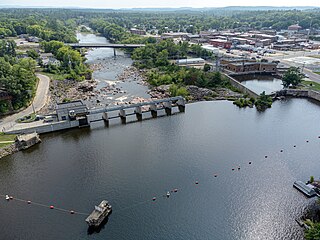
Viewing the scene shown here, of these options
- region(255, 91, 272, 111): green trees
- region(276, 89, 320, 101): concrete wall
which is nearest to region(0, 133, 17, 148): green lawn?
region(255, 91, 272, 111): green trees

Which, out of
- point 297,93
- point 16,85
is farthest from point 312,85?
point 16,85

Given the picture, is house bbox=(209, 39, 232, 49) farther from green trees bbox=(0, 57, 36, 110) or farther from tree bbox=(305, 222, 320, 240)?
tree bbox=(305, 222, 320, 240)

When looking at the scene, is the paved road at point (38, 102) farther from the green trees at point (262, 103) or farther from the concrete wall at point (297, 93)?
the concrete wall at point (297, 93)

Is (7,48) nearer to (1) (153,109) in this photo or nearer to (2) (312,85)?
(1) (153,109)

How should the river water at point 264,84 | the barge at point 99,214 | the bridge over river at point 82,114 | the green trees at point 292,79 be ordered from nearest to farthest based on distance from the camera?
the barge at point 99,214 → the bridge over river at point 82,114 → the green trees at point 292,79 → the river water at point 264,84

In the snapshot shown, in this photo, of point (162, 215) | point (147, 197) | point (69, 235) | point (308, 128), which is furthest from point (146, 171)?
point (308, 128)

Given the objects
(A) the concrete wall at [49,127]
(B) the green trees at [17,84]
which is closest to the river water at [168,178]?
(A) the concrete wall at [49,127]

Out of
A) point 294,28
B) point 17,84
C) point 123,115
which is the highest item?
point 17,84
